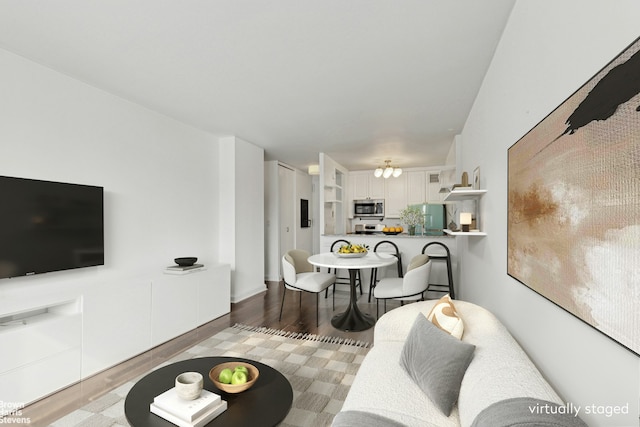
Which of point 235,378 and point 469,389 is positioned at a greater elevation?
point 469,389

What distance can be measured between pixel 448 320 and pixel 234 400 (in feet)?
3.93

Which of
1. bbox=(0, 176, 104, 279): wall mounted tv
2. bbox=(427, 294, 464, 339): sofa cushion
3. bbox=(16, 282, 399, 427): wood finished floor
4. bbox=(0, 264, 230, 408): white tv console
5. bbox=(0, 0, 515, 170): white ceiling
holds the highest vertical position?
bbox=(0, 0, 515, 170): white ceiling

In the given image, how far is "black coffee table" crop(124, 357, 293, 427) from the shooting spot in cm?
140

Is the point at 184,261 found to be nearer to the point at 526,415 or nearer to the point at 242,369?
the point at 242,369

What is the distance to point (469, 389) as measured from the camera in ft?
4.23

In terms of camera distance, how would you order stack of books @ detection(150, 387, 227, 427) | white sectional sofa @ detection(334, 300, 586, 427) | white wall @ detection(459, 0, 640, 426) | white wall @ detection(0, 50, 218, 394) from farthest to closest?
white wall @ detection(0, 50, 218, 394), stack of books @ detection(150, 387, 227, 427), white sectional sofa @ detection(334, 300, 586, 427), white wall @ detection(459, 0, 640, 426)

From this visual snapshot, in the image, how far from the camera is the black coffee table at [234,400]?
140 centimetres

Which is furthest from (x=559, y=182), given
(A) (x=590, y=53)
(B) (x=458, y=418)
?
(B) (x=458, y=418)

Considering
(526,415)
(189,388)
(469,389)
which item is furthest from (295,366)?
(526,415)

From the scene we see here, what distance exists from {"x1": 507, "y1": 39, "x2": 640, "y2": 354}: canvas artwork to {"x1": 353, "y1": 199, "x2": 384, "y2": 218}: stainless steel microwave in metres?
5.89

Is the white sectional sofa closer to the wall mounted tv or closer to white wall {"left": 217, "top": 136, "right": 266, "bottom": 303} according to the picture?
the wall mounted tv

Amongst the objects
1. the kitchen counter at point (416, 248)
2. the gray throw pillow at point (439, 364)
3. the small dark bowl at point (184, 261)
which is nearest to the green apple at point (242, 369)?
the gray throw pillow at point (439, 364)

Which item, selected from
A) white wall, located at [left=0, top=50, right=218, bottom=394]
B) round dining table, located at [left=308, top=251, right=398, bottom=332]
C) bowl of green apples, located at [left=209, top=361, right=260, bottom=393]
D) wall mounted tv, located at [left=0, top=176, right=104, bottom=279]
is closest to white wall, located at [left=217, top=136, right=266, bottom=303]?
white wall, located at [left=0, top=50, right=218, bottom=394]

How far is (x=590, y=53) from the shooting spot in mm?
994
